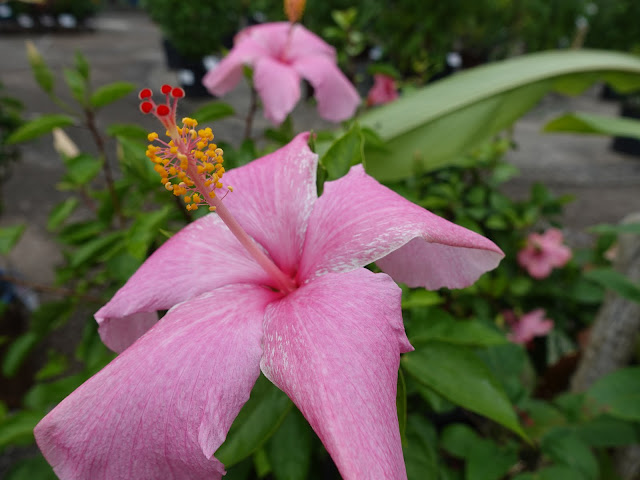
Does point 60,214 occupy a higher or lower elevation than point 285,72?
lower

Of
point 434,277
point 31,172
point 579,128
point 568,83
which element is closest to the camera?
point 434,277

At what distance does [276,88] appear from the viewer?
77 cm

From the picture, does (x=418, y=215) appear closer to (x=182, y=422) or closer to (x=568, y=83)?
(x=182, y=422)

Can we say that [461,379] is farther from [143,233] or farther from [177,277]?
[143,233]

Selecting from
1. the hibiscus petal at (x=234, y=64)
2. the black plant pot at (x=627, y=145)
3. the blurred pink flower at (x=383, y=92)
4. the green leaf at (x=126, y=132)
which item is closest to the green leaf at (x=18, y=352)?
the green leaf at (x=126, y=132)

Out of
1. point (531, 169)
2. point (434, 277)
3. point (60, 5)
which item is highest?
point (60, 5)

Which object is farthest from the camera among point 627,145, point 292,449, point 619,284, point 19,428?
point 627,145

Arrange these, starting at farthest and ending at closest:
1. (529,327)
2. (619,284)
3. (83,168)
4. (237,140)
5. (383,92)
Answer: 1. (237,140)
2. (383,92)
3. (529,327)
4. (83,168)
5. (619,284)

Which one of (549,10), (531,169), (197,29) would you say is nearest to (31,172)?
(197,29)

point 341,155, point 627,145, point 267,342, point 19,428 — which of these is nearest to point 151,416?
point 267,342

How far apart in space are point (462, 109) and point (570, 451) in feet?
2.07

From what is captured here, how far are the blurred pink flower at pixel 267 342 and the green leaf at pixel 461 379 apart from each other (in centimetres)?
13

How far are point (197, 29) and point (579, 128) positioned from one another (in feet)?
9.43

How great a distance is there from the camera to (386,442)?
11.1 inches
